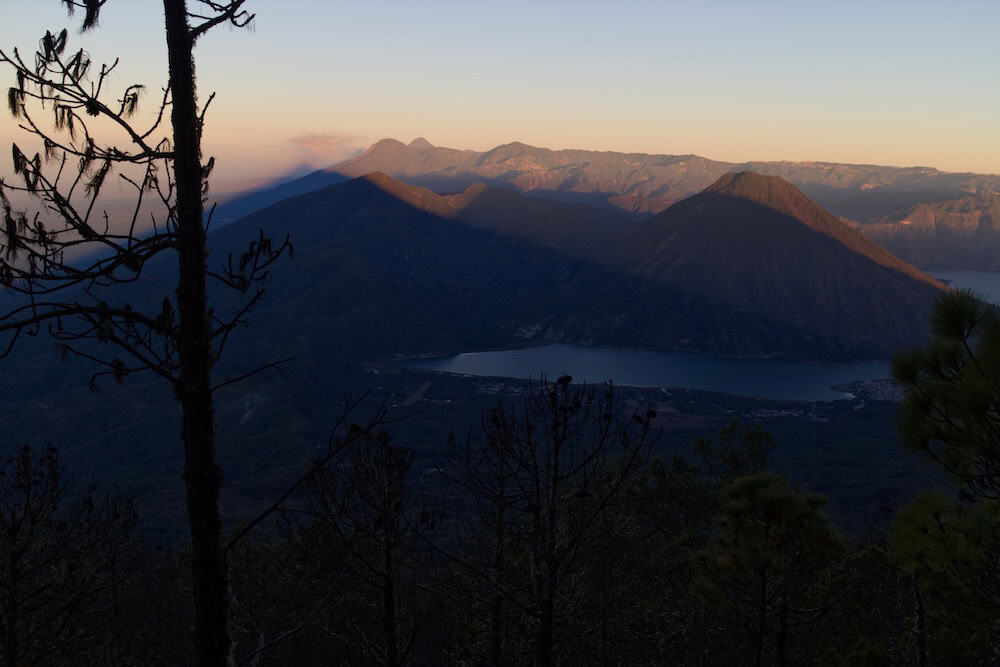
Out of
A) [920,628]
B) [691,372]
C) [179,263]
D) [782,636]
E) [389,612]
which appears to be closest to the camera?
[179,263]

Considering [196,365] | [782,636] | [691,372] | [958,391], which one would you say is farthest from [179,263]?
[691,372]

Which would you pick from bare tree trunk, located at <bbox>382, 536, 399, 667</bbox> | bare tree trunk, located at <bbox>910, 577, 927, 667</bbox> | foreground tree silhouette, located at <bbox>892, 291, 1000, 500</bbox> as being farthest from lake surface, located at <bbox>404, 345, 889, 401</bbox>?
foreground tree silhouette, located at <bbox>892, 291, 1000, 500</bbox>

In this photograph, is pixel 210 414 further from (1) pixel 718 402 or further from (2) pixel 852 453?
(1) pixel 718 402

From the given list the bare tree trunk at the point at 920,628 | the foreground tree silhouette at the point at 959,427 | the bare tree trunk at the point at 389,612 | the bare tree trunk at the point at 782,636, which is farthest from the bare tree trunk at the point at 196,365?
the bare tree trunk at the point at 920,628

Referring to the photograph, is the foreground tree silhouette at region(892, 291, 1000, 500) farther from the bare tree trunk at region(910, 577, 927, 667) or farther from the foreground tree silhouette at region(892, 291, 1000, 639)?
the bare tree trunk at region(910, 577, 927, 667)

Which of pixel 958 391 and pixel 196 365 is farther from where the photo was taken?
pixel 958 391

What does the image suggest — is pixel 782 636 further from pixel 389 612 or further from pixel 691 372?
pixel 691 372

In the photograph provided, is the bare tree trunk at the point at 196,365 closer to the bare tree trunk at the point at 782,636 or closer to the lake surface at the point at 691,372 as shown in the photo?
the bare tree trunk at the point at 782,636
